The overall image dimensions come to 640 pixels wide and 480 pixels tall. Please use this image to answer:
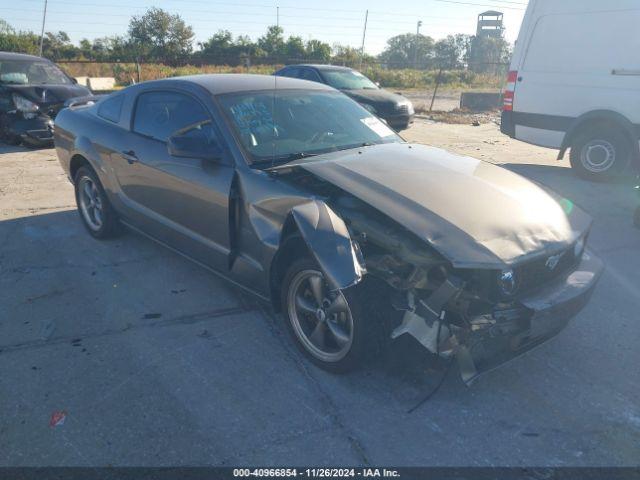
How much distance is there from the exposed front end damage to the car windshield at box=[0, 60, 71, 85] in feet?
30.9

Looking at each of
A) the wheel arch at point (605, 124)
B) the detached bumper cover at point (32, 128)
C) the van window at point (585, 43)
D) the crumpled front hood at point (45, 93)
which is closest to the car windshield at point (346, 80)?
the van window at point (585, 43)

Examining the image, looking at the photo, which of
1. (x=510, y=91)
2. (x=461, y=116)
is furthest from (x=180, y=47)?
(x=510, y=91)

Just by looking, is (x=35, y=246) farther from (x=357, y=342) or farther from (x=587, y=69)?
(x=587, y=69)

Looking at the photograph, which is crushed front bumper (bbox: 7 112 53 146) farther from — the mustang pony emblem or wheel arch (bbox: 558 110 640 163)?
the mustang pony emblem

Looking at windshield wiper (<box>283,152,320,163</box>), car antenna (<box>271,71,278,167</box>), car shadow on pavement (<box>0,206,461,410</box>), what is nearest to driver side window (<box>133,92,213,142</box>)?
car antenna (<box>271,71,278,167</box>)

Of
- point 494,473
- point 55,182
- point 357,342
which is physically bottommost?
point 55,182

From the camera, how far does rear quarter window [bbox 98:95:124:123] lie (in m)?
4.61

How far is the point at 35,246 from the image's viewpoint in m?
4.97

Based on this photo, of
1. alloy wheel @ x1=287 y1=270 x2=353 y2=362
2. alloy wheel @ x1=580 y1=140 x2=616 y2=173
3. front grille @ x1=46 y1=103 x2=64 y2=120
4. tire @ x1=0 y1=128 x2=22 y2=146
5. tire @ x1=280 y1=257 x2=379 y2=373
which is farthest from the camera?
tire @ x1=0 y1=128 x2=22 y2=146

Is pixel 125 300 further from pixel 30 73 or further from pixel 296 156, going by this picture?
pixel 30 73

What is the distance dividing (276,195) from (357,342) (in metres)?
1.01

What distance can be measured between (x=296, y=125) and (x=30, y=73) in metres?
8.75

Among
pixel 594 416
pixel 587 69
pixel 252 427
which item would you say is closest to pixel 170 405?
pixel 252 427

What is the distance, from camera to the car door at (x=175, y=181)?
11.5 feet
